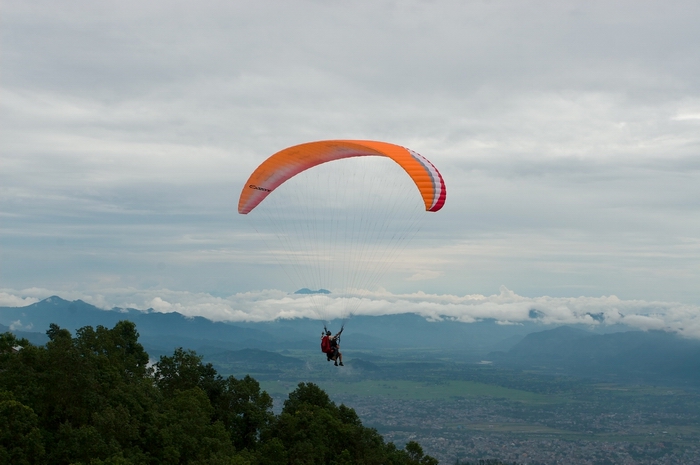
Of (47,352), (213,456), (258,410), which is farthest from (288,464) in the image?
(47,352)

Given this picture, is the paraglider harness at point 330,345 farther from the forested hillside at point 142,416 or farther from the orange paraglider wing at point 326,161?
the orange paraglider wing at point 326,161

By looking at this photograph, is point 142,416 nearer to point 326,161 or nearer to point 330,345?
point 330,345

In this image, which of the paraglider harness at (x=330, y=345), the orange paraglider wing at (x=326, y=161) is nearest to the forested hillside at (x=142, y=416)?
the paraglider harness at (x=330, y=345)

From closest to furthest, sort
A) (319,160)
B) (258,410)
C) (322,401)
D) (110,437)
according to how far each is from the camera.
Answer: (110,437)
(319,160)
(258,410)
(322,401)

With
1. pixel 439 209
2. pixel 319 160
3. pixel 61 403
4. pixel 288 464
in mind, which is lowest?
pixel 288 464

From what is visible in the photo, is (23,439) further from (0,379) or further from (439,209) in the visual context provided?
(439,209)

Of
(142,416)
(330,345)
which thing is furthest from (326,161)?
(142,416)
